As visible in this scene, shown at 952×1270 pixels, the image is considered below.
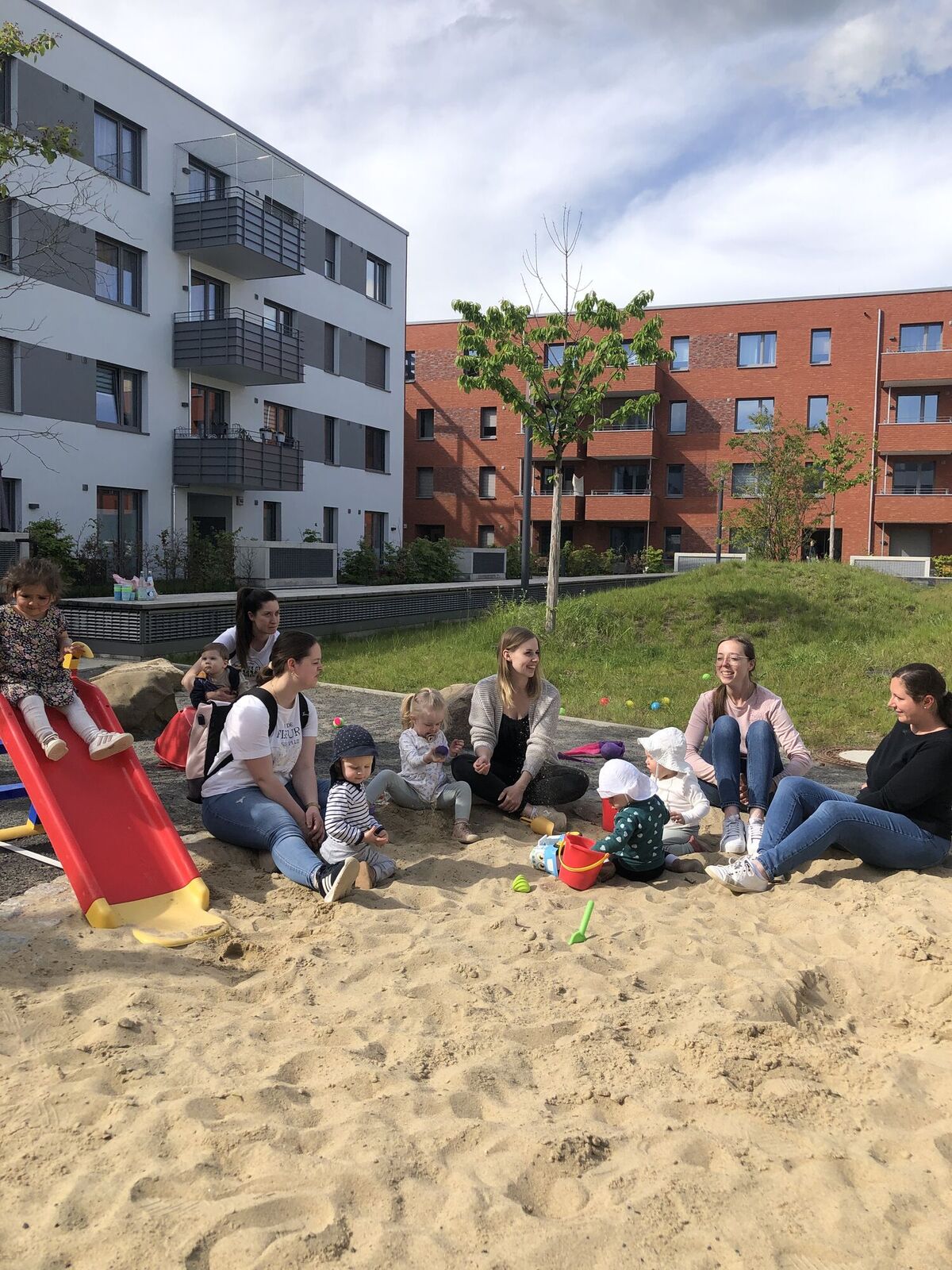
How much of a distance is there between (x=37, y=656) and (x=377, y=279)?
1210 inches

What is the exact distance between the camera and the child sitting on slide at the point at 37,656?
17.8 feet

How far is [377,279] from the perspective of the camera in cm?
3378

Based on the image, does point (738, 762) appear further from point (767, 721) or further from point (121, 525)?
point (121, 525)

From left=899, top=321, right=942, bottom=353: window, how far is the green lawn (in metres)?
26.1

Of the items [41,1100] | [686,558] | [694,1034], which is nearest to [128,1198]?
[41,1100]

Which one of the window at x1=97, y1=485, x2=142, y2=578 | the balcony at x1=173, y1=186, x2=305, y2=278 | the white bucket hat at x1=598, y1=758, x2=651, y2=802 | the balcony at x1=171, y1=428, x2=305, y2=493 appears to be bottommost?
the white bucket hat at x1=598, y1=758, x2=651, y2=802

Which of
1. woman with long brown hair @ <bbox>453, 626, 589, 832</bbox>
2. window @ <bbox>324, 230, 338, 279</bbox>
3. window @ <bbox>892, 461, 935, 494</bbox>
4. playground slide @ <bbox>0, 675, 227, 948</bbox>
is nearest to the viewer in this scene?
playground slide @ <bbox>0, 675, 227, 948</bbox>

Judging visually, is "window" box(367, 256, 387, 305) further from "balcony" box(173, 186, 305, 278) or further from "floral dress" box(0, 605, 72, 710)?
"floral dress" box(0, 605, 72, 710)

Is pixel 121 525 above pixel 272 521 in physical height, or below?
below

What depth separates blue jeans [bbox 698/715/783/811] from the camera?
590 centimetres

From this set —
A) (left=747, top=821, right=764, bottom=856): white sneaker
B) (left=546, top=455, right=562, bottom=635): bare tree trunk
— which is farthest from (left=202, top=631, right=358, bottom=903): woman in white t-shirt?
(left=546, top=455, right=562, bottom=635): bare tree trunk

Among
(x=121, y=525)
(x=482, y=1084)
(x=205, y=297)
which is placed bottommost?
(x=482, y=1084)

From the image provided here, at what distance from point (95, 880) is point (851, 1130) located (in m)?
3.35

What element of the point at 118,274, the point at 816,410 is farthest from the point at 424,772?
the point at 816,410
